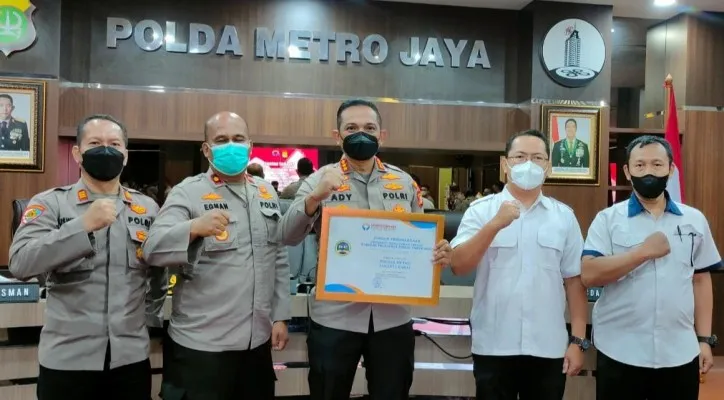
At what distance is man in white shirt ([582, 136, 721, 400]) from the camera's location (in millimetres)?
2299

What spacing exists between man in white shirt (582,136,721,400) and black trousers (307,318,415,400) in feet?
2.56

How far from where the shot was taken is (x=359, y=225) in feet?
7.21

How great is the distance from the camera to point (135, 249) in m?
2.17

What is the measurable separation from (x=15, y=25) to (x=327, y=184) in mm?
4263

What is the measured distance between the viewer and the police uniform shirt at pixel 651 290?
2.31 meters

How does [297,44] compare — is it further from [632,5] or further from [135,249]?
[135,249]

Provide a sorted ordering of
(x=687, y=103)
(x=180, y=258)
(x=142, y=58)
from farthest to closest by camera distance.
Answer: (x=687, y=103) < (x=142, y=58) < (x=180, y=258)

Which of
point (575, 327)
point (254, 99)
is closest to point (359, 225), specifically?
point (575, 327)

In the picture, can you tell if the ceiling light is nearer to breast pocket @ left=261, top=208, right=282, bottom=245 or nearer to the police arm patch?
breast pocket @ left=261, top=208, right=282, bottom=245

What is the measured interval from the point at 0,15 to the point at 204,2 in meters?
1.66

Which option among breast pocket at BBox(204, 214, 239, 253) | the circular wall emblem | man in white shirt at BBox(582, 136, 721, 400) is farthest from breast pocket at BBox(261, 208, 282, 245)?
the circular wall emblem

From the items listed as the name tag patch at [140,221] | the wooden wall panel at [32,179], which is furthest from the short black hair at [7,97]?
the name tag patch at [140,221]

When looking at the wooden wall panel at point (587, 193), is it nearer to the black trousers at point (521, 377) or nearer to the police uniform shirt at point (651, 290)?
the police uniform shirt at point (651, 290)

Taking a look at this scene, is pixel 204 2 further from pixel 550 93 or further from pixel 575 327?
pixel 575 327
